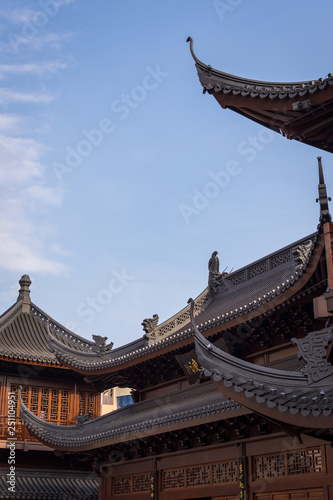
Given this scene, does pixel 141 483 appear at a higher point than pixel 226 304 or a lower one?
lower

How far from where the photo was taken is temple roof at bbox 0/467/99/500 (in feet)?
61.7

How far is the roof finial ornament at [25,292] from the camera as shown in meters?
24.2

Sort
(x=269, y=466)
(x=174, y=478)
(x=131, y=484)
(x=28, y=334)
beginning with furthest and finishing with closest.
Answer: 1. (x=28, y=334)
2. (x=131, y=484)
3. (x=174, y=478)
4. (x=269, y=466)

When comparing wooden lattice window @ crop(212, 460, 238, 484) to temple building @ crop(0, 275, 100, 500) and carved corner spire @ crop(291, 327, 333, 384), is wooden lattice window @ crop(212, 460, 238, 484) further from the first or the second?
temple building @ crop(0, 275, 100, 500)

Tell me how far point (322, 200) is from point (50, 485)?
14.8 meters

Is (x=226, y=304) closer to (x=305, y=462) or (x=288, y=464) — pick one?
(x=288, y=464)

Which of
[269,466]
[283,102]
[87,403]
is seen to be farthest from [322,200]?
[87,403]

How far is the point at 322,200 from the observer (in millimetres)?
8469

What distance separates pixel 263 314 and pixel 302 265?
1.83 metres

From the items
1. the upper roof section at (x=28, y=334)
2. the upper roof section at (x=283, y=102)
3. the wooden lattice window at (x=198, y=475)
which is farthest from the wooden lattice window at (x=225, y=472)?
the upper roof section at (x=28, y=334)

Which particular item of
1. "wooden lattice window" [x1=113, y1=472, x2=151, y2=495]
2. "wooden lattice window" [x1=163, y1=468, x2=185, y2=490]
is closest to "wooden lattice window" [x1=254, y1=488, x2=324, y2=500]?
"wooden lattice window" [x1=163, y1=468, x2=185, y2=490]

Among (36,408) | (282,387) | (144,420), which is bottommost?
(282,387)

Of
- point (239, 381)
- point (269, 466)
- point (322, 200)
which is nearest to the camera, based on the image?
point (239, 381)

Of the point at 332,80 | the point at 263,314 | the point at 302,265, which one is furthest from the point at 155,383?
the point at 332,80
